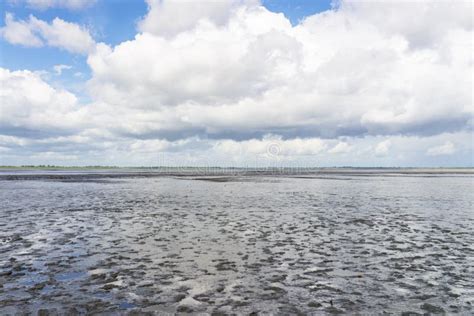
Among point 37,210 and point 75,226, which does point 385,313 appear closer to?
point 75,226

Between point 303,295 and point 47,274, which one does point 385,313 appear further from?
point 47,274

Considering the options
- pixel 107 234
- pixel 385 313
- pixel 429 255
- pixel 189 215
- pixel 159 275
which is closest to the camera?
pixel 385 313

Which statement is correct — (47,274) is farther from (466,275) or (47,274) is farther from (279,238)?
(466,275)

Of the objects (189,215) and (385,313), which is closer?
(385,313)

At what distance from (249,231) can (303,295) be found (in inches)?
454

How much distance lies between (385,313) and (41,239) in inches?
711

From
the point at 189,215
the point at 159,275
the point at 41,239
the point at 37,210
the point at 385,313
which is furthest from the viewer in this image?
the point at 37,210

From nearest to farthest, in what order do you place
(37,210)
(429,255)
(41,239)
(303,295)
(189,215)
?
(303,295) → (429,255) → (41,239) → (189,215) → (37,210)

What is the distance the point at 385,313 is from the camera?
10570mm

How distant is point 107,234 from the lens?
22688 millimetres

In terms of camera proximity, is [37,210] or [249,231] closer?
[249,231]

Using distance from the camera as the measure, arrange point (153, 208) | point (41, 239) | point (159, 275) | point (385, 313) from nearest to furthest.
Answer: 1. point (385, 313)
2. point (159, 275)
3. point (41, 239)
4. point (153, 208)

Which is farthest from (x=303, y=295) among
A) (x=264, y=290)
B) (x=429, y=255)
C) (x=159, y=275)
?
(x=429, y=255)

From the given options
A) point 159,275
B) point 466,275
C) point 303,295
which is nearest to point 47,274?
point 159,275
